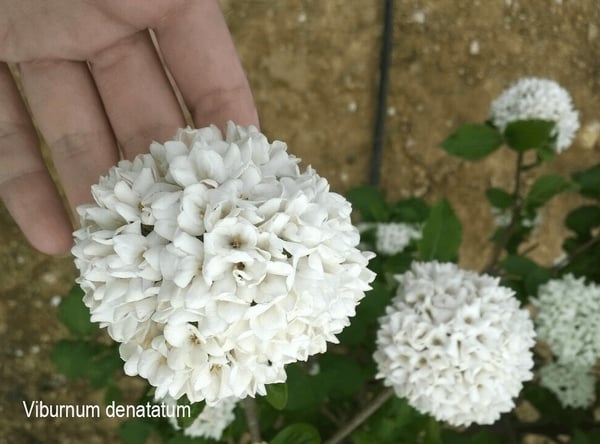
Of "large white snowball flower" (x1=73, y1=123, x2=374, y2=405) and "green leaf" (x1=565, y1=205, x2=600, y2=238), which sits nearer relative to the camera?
"large white snowball flower" (x1=73, y1=123, x2=374, y2=405)

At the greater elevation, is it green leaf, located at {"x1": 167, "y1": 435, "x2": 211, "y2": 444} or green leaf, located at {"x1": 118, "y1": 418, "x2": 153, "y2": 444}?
green leaf, located at {"x1": 167, "y1": 435, "x2": 211, "y2": 444}

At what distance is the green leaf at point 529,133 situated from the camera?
210 cm

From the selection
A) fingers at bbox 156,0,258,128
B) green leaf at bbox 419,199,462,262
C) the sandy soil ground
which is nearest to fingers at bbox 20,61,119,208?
fingers at bbox 156,0,258,128

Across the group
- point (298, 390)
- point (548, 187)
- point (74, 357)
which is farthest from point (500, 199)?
point (74, 357)

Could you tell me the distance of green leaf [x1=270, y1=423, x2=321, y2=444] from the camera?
1.68 m

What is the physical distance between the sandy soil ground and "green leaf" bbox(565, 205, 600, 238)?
3.95ft

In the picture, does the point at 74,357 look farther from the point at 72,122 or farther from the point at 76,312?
the point at 72,122

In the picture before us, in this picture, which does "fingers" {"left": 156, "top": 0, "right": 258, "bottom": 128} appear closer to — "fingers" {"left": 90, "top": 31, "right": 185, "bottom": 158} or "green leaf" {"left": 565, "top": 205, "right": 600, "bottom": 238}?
"fingers" {"left": 90, "top": 31, "right": 185, "bottom": 158}

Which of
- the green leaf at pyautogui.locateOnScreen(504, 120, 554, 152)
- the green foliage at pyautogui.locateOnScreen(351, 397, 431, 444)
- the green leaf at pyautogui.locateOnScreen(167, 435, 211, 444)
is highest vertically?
the green leaf at pyautogui.locateOnScreen(504, 120, 554, 152)

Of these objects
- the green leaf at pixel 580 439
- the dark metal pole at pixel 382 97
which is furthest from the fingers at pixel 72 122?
the dark metal pole at pixel 382 97

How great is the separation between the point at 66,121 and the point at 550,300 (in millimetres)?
1578

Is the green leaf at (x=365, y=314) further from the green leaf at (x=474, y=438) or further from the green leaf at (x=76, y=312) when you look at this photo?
the green leaf at (x=76, y=312)

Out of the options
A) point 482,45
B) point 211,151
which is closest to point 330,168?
point 482,45

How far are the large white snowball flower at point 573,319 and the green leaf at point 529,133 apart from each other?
47cm
